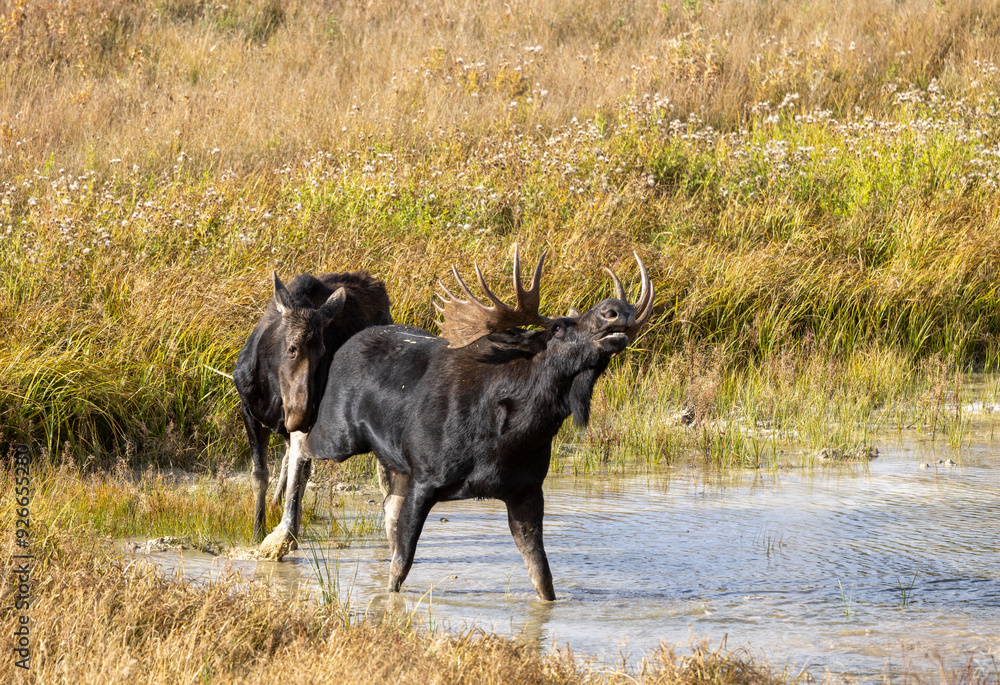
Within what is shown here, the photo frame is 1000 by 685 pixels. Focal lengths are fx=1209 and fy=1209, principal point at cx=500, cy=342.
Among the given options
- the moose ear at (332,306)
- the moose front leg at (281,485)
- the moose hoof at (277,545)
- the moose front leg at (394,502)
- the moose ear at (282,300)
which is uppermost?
the moose ear at (282,300)

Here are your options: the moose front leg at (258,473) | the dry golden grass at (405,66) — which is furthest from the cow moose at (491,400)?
the dry golden grass at (405,66)

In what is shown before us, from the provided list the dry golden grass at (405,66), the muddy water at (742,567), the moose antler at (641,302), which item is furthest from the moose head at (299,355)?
the dry golden grass at (405,66)

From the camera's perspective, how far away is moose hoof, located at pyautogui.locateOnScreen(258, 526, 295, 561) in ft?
21.5

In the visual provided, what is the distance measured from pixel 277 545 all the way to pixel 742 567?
2.49 metres

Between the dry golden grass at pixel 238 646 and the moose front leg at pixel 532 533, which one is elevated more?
the dry golden grass at pixel 238 646

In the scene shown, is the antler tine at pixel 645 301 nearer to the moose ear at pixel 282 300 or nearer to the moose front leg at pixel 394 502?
the moose front leg at pixel 394 502

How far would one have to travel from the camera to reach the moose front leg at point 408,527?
5656mm

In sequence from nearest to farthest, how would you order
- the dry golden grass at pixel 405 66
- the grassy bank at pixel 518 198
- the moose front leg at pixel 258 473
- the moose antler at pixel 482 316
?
the moose antler at pixel 482 316 → the moose front leg at pixel 258 473 → the grassy bank at pixel 518 198 → the dry golden grass at pixel 405 66

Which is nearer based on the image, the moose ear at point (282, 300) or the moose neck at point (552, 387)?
the moose neck at point (552, 387)

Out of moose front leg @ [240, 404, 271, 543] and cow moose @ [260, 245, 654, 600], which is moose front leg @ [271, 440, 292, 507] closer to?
moose front leg @ [240, 404, 271, 543]

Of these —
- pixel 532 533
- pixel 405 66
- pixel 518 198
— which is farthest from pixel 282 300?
pixel 405 66

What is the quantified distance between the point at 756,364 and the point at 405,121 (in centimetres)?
574

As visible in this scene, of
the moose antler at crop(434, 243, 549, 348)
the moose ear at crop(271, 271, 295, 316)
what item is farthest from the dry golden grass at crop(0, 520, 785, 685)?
the moose ear at crop(271, 271, 295, 316)

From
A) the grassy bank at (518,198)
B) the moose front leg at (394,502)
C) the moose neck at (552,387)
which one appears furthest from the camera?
the grassy bank at (518,198)
